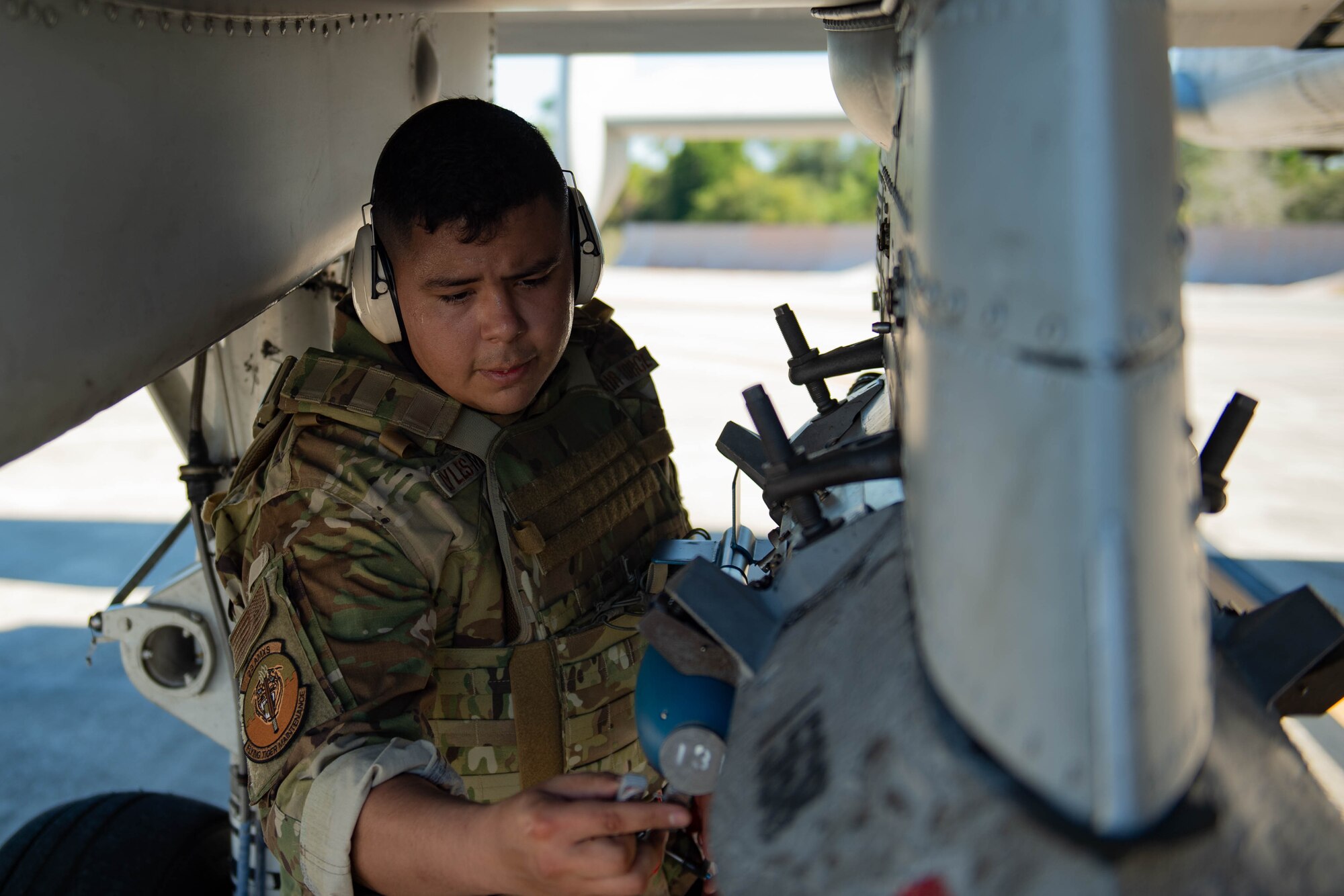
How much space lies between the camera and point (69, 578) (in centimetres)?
482

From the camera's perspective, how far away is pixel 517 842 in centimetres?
97

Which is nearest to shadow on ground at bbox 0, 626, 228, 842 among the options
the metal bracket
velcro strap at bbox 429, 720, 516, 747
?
velcro strap at bbox 429, 720, 516, 747

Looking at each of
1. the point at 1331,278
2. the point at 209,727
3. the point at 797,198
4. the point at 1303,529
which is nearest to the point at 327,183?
the point at 209,727

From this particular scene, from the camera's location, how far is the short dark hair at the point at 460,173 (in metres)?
1.43

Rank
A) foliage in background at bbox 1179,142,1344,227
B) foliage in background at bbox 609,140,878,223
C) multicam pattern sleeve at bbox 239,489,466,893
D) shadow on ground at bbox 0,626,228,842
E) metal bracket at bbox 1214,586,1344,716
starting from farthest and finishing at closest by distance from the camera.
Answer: foliage in background at bbox 609,140,878,223 → foliage in background at bbox 1179,142,1344,227 → shadow on ground at bbox 0,626,228,842 → multicam pattern sleeve at bbox 239,489,466,893 → metal bracket at bbox 1214,586,1344,716

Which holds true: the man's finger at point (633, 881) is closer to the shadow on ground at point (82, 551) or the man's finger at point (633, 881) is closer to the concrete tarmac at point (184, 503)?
the concrete tarmac at point (184, 503)

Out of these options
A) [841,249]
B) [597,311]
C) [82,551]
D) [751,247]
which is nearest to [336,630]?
[597,311]

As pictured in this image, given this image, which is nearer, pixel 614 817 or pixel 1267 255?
pixel 614 817

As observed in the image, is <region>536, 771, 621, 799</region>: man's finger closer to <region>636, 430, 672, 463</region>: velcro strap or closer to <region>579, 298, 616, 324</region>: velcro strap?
<region>636, 430, 672, 463</region>: velcro strap

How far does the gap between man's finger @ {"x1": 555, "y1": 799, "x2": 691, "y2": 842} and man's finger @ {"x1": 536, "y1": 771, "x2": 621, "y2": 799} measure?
0.02m

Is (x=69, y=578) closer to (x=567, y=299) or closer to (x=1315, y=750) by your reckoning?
(x=567, y=299)

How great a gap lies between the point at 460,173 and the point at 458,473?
383 millimetres

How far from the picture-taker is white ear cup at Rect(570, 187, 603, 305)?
165cm

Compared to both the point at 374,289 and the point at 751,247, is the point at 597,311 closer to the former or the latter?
the point at 374,289
